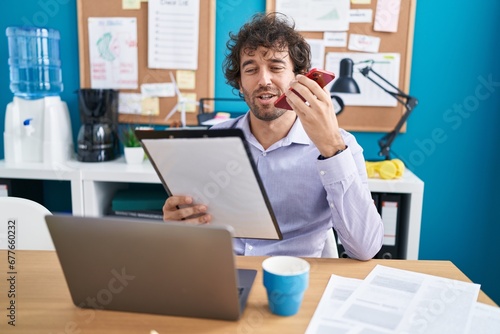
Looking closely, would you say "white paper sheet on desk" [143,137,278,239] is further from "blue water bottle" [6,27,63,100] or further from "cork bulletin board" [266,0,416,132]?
"blue water bottle" [6,27,63,100]

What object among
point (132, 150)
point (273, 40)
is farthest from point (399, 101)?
point (132, 150)

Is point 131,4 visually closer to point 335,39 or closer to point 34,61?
point 34,61

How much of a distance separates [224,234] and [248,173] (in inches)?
10.0

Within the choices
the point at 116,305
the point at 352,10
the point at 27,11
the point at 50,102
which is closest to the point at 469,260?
the point at 352,10

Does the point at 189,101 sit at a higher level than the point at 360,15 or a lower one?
lower

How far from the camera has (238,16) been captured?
239 centimetres

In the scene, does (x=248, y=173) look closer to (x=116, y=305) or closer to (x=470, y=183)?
(x=116, y=305)

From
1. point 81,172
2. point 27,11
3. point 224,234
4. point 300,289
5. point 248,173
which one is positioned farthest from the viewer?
point 27,11

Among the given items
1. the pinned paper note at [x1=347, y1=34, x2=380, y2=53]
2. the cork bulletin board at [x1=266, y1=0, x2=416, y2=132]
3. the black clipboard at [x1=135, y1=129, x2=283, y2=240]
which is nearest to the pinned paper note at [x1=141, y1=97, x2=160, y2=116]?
the cork bulletin board at [x1=266, y1=0, x2=416, y2=132]

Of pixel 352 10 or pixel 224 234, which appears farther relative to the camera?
pixel 352 10

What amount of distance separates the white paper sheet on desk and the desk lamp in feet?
4.19

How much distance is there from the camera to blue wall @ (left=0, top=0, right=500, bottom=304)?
226 centimetres

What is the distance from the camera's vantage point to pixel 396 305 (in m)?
0.84

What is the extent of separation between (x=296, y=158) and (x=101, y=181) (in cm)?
120
